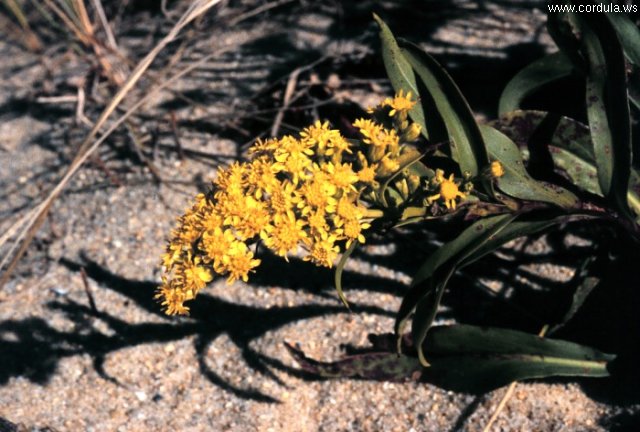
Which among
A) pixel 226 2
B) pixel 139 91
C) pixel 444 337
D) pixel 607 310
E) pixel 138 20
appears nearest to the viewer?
pixel 444 337

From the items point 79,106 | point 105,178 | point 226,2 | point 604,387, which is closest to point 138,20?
point 226,2

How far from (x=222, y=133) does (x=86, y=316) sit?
771mm

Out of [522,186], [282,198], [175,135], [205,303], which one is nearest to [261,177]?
[282,198]

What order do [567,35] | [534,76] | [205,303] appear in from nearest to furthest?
[567,35] → [534,76] → [205,303]

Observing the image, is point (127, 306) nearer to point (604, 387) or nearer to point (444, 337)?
point (444, 337)

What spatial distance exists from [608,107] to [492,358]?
1.92ft

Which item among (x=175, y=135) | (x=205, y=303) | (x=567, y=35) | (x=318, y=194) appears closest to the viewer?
(x=318, y=194)

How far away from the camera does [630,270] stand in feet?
5.83

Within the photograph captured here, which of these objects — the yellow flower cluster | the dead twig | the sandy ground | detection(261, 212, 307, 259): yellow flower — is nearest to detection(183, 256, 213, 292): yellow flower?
the yellow flower cluster

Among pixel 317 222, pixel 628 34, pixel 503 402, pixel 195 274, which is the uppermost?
pixel 628 34

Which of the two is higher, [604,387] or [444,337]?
[444,337]

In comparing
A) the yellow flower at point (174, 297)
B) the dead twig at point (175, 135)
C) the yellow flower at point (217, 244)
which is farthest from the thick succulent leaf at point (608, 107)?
the dead twig at point (175, 135)

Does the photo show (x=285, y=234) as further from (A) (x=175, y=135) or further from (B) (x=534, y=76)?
(A) (x=175, y=135)

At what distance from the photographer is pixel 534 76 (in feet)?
5.57
